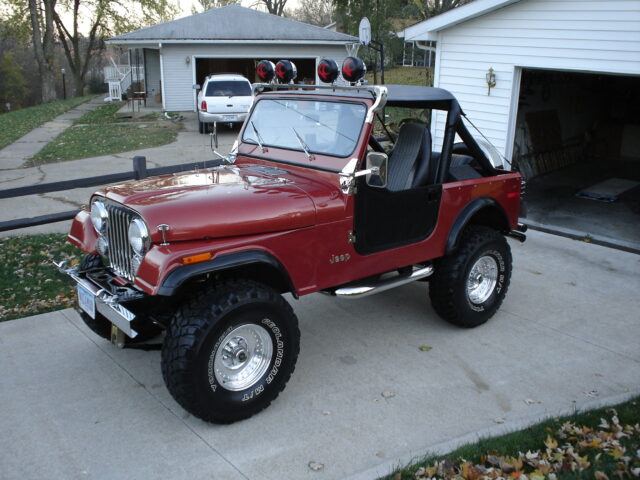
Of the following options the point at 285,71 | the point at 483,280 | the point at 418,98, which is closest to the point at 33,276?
the point at 285,71

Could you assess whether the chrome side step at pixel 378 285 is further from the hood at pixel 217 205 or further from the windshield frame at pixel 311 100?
the windshield frame at pixel 311 100

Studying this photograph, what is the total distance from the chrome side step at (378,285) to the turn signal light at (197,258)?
3.81 feet

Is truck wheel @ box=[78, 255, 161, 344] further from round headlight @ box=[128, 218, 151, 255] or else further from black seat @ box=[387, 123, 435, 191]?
black seat @ box=[387, 123, 435, 191]

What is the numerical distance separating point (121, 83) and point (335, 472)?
32.5 metres

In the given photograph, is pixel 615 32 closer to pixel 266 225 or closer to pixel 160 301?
pixel 266 225

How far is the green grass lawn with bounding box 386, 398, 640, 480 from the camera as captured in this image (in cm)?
342

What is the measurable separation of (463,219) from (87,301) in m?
3.05

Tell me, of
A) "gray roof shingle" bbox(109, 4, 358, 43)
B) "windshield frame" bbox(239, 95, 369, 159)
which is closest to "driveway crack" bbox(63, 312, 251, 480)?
"windshield frame" bbox(239, 95, 369, 159)

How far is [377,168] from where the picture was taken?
14.0 ft

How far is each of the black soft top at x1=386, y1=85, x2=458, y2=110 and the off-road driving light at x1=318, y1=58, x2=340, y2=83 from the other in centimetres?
45

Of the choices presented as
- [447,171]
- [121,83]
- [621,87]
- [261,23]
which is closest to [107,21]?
[121,83]

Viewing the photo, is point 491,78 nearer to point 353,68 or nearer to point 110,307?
point 353,68

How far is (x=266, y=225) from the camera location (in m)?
3.95

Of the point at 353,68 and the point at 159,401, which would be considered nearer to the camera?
the point at 159,401
